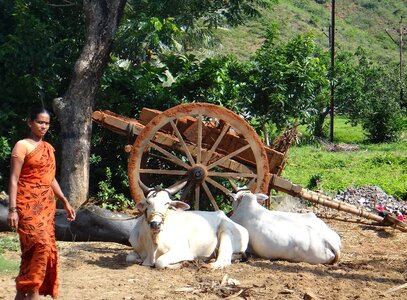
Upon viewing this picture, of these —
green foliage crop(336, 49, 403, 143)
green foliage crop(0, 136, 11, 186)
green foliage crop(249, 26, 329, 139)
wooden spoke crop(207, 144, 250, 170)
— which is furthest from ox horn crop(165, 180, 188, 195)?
green foliage crop(336, 49, 403, 143)

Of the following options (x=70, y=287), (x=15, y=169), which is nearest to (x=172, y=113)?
(x=70, y=287)

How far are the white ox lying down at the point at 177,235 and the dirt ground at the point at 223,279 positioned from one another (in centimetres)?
17

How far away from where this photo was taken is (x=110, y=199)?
1091 centimetres

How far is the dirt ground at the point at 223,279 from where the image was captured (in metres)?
6.38

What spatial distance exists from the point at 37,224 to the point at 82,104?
5.01 m

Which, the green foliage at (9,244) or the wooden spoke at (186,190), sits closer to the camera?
the green foliage at (9,244)

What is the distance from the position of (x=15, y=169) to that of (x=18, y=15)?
20.6ft

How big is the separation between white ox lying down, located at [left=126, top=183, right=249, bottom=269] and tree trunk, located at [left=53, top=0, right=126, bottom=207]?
2.63 meters

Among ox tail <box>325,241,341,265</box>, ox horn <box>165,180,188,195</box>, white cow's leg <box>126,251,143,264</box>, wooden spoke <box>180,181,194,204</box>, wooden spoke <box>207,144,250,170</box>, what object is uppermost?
wooden spoke <box>207,144,250,170</box>

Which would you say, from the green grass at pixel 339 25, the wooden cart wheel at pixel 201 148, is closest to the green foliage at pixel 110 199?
the wooden cart wheel at pixel 201 148

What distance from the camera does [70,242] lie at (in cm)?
888

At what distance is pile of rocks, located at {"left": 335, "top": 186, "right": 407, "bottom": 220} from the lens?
1318cm

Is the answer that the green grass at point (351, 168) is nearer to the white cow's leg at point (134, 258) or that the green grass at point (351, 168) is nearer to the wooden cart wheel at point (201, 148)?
the wooden cart wheel at point (201, 148)

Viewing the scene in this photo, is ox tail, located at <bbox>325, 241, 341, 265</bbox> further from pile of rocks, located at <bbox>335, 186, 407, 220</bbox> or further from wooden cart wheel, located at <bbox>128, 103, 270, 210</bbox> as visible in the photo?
pile of rocks, located at <bbox>335, 186, 407, 220</bbox>
